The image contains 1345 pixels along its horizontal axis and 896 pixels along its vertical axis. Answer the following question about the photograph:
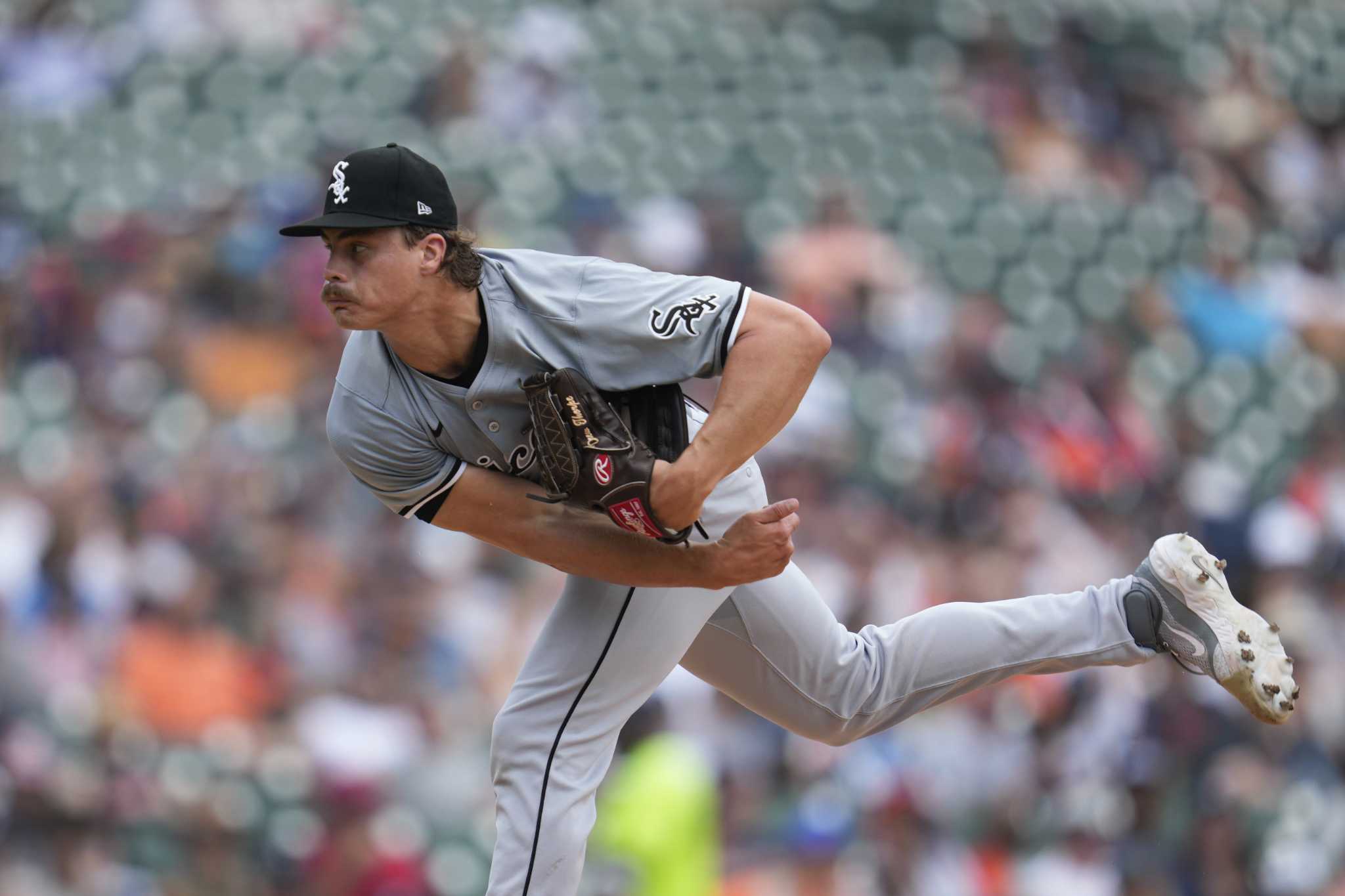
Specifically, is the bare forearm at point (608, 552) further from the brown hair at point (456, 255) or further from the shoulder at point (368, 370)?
the brown hair at point (456, 255)

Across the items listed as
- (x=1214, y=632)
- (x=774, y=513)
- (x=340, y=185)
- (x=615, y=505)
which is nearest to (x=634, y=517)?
(x=615, y=505)

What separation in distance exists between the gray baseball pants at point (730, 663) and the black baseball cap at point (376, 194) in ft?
2.61

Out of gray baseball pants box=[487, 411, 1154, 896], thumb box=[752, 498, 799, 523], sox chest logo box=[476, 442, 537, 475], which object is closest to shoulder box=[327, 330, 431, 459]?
sox chest logo box=[476, 442, 537, 475]

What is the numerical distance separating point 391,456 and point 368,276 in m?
0.43

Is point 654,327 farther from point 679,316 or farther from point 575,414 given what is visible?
point 575,414

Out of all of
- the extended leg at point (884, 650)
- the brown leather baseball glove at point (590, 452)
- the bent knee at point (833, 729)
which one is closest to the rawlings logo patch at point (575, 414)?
the brown leather baseball glove at point (590, 452)

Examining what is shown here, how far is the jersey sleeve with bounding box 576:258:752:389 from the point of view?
3.25 meters

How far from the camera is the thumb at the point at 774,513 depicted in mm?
3207

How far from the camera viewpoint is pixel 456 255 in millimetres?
3250

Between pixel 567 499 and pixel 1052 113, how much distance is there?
6983 mm

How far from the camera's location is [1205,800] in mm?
6406

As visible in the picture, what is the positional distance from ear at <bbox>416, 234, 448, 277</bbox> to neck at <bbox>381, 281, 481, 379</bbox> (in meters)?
0.04

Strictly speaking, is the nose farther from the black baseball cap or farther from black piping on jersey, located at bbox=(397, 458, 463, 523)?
black piping on jersey, located at bbox=(397, 458, 463, 523)

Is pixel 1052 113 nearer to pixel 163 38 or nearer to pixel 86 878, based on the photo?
pixel 163 38
